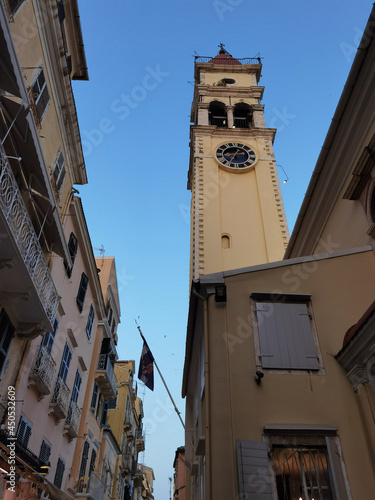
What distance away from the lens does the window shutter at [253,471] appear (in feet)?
26.9

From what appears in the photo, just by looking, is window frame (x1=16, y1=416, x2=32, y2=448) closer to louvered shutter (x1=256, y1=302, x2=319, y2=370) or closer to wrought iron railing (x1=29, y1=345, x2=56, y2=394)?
wrought iron railing (x1=29, y1=345, x2=56, y2=394)

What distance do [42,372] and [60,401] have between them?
2321 millimetres

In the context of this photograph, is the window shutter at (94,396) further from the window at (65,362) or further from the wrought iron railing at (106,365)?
→ the window at (65,362)

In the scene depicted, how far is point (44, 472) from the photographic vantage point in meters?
12.8

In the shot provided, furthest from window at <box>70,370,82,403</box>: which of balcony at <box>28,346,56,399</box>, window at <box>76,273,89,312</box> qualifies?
balcony at <box>28,346,56,399</box>

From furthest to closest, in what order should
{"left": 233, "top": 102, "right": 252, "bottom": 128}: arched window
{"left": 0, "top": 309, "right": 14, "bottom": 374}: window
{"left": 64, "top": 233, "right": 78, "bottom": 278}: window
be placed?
{"left": 233, "top": 102, "right": 252, "bottom": 128}: arched window
{"left": 64, "top": 233, "right": 78, "bottom": 278}: window
{"left": 0, "top": 309, "right": 14, "bottom": 374}: window

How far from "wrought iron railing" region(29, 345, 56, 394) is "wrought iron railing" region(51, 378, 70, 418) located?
2.48ft

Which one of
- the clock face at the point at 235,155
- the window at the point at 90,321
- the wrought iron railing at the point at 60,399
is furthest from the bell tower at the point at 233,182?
the wrought iron railing at the point at 60,399

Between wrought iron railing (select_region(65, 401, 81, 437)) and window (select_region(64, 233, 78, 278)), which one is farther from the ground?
window (select_region(64, 233, 78, 278))

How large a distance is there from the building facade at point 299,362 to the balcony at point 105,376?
30.7 feet

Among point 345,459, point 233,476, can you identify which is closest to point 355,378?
point 345,459

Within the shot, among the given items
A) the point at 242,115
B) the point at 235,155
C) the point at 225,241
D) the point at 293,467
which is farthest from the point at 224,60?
the point at 293,467

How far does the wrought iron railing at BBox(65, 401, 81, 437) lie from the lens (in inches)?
655

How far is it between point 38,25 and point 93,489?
754 inches
